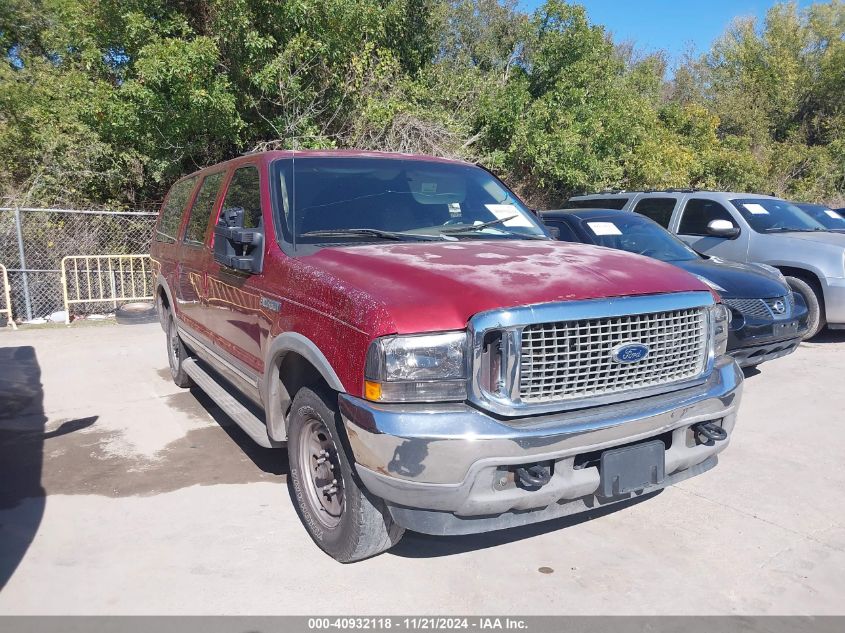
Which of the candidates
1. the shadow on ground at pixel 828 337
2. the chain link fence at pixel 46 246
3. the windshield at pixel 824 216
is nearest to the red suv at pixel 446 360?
the shadow on ground at pixel 828 337

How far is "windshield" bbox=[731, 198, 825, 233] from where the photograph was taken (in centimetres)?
857

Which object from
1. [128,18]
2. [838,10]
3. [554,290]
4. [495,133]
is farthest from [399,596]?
[838,10]

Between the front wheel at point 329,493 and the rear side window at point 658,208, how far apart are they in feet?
22.9

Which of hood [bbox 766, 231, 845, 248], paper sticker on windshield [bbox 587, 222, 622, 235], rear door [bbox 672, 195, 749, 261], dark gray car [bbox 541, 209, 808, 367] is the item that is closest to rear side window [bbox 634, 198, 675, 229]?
rear door [bbox 672, 195, 749, 261]

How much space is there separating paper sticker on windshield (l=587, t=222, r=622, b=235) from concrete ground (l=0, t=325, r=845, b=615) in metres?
2.43

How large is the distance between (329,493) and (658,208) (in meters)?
7.35

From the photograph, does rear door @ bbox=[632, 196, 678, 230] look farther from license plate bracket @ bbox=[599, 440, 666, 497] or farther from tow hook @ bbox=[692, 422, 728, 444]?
license plate bracket @ bbox=[599, 440, 666, 497]

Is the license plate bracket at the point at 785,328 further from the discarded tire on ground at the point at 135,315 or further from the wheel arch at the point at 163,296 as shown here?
the discarded tire on ground at the point at 135,315

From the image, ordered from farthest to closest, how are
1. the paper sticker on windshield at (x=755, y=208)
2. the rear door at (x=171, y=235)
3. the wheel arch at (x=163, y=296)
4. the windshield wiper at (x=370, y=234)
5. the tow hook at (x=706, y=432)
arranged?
the paper sticker on windshield at (x=755, y=208), the wheel arch at (x=163, y=296), the rear door at (x=171, y=235), the windshield wiper at (x=370, y=234), the tow hook at (x=706, y=432)

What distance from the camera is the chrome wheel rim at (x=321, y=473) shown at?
323cm

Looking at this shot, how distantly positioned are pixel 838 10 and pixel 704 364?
35492 mm

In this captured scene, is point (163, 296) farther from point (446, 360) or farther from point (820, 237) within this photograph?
point (820, 237)

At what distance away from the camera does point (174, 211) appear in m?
6.36

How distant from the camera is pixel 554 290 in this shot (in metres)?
2.80
